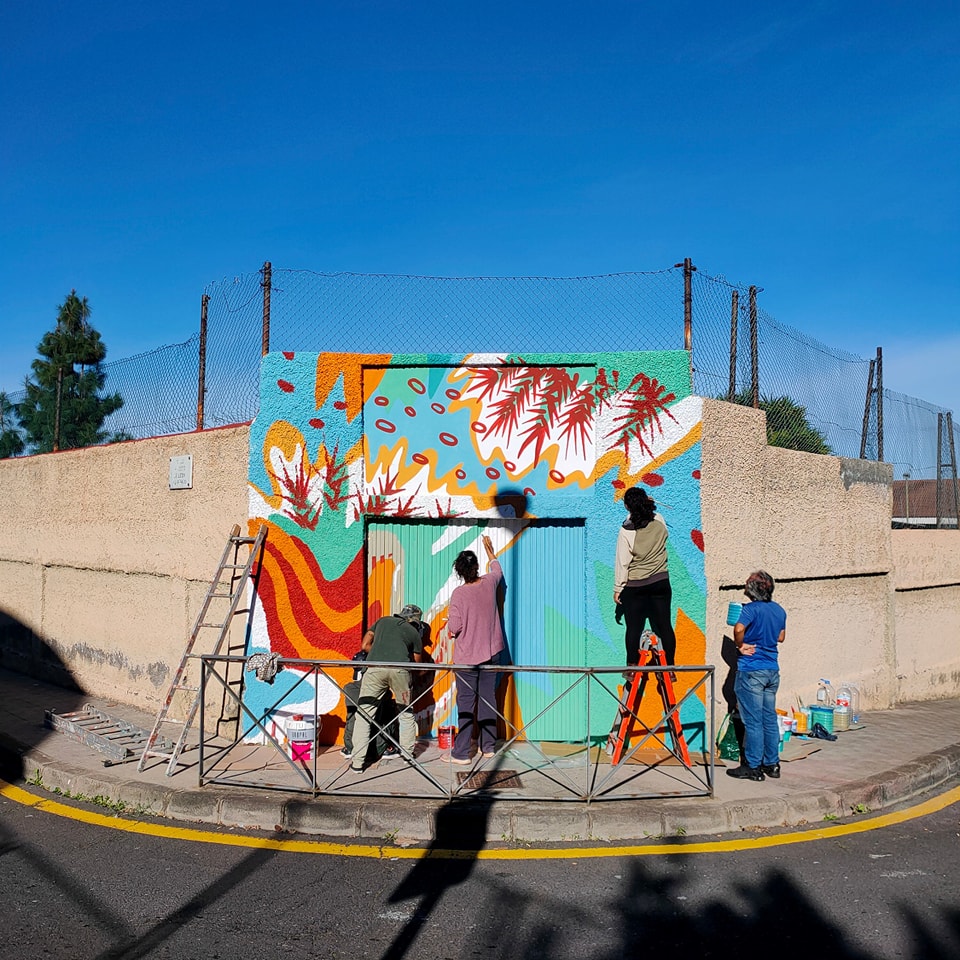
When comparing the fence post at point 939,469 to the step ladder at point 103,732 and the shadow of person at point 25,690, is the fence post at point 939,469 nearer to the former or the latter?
the step ladder at point 103,732

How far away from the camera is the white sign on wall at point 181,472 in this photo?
27.3ft

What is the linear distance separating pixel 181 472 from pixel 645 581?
15.1ft

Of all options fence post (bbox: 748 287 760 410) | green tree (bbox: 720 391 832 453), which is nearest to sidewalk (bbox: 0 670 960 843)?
green tree (bbox: 720 391 832 453)

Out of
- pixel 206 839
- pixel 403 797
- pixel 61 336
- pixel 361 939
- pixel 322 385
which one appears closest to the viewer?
pixel 361 939

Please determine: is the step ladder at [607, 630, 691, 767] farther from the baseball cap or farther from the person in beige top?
the baseball cap

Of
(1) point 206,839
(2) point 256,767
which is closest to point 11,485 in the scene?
(2) point 256,767

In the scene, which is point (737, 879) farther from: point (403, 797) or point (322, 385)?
point (322, 385)

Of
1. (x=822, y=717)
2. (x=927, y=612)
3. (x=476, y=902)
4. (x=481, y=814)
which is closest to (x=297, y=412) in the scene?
(x=481, y=814)

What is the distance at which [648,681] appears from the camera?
7137 mm

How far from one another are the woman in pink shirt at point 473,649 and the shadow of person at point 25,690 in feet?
11.8

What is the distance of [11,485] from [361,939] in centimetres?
1002

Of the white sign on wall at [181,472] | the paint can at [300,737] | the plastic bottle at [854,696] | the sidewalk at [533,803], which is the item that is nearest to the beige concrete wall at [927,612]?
the plastic bottle at [854,696]

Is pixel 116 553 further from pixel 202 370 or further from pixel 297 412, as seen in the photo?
pixel 297 412

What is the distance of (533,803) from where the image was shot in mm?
5656
